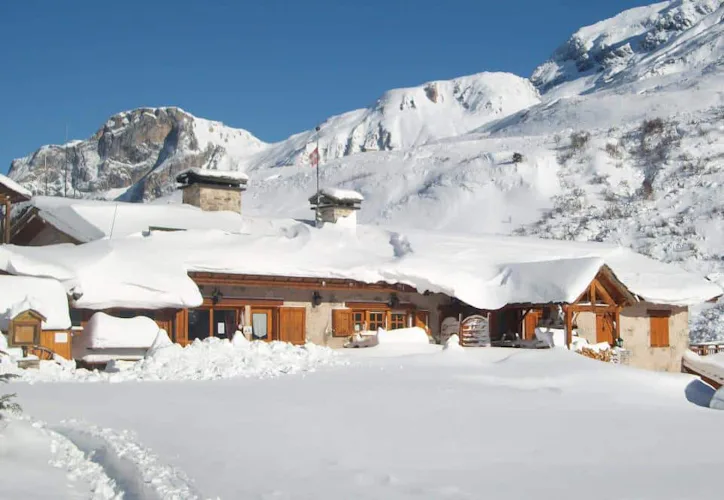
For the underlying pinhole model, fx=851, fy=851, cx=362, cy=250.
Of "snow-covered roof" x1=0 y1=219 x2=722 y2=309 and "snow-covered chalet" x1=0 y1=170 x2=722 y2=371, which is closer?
"snow-covered roof" x1=0 y1=219 x2=722 y2=309

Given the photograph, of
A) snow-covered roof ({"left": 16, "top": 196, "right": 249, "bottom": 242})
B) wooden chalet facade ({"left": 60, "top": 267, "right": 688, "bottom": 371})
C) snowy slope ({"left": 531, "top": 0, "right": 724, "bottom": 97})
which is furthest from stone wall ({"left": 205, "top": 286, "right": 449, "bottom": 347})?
snowy slope ({"left": 531, "top": 0, "right": 724, "bottom": 97})

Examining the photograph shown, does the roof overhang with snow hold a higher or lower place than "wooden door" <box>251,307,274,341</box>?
higher

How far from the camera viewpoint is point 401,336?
59.4 ft

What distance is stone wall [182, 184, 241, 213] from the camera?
22.5 m

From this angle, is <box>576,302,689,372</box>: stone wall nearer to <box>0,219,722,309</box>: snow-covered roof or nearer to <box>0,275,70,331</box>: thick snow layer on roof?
<box>0,219,722,309</box>: snow-covered roof

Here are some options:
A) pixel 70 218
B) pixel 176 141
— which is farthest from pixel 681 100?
pixel 176 141

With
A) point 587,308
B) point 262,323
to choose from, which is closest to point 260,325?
point 262,323

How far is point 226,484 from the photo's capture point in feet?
21.0

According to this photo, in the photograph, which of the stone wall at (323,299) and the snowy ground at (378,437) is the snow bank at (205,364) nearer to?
the snowy ground at (378,437)

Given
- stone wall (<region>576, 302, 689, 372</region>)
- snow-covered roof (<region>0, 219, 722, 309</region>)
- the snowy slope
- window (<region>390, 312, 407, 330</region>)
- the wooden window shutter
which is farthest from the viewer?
the snowy slope

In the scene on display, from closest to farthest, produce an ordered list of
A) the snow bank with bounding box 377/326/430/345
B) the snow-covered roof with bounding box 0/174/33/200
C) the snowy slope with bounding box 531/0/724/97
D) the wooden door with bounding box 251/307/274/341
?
the snow bank with bounding box 377/326/430/345
the snow-covered roof with bounding box 0/174/33/200
the wooden door with bounding box 251/307/274/341
the snowy slope with bounding box 531/0/724/97

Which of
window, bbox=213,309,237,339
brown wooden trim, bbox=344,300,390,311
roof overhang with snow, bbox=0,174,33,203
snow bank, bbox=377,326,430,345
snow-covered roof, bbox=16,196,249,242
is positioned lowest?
snow bank, bbox=377,326,430,345

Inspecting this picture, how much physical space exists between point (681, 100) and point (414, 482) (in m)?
65.0

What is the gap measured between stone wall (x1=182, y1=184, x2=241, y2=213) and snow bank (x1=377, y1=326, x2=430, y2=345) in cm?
681
